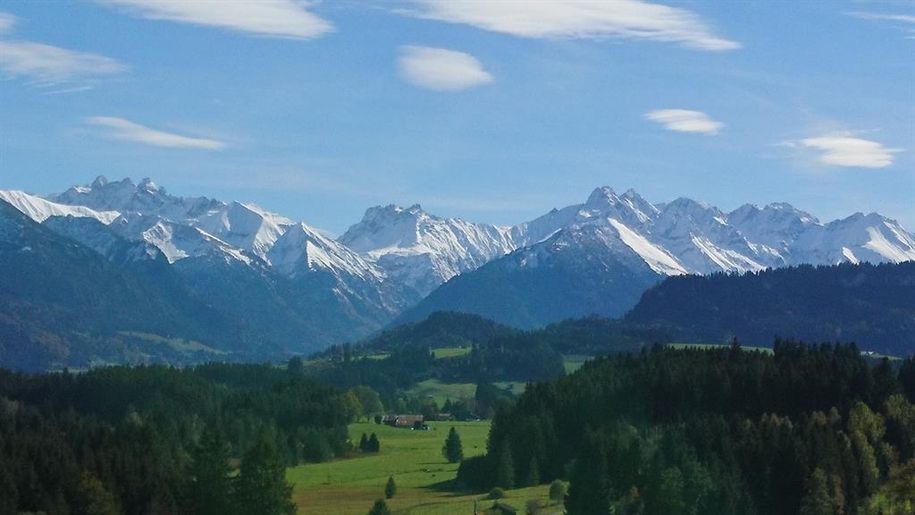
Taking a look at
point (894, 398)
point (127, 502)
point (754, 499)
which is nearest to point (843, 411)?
→ point (894, 398)

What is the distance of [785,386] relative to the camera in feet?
627

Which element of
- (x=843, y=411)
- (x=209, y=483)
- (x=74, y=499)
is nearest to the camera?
(x=74, y=499)

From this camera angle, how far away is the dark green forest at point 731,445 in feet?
488

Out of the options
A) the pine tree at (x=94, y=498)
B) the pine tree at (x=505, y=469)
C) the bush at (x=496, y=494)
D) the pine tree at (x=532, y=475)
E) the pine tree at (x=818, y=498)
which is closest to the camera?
the pine tree at (x=94, y=498)

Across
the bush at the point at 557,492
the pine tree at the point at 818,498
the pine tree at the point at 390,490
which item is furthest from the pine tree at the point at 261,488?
the pine tree at the point at 818,498

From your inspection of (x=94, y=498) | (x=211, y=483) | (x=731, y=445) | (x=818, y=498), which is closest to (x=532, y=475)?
(x=731, y=445)

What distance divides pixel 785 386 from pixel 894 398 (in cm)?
1496

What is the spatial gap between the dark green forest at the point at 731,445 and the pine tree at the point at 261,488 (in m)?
28.3

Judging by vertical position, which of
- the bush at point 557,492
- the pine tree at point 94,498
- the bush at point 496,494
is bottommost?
the bush at point 496,494

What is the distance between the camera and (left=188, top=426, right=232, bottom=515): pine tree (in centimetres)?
14788

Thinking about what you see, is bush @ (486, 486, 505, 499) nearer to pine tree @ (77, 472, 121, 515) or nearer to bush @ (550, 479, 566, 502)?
bush @ (550, 479, 566, 502)

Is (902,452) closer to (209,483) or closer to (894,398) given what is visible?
(894,398)

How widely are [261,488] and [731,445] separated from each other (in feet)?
165

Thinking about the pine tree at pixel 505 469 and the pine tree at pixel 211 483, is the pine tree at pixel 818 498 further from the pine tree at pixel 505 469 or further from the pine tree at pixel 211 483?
the pine tree at pixel 211 483
